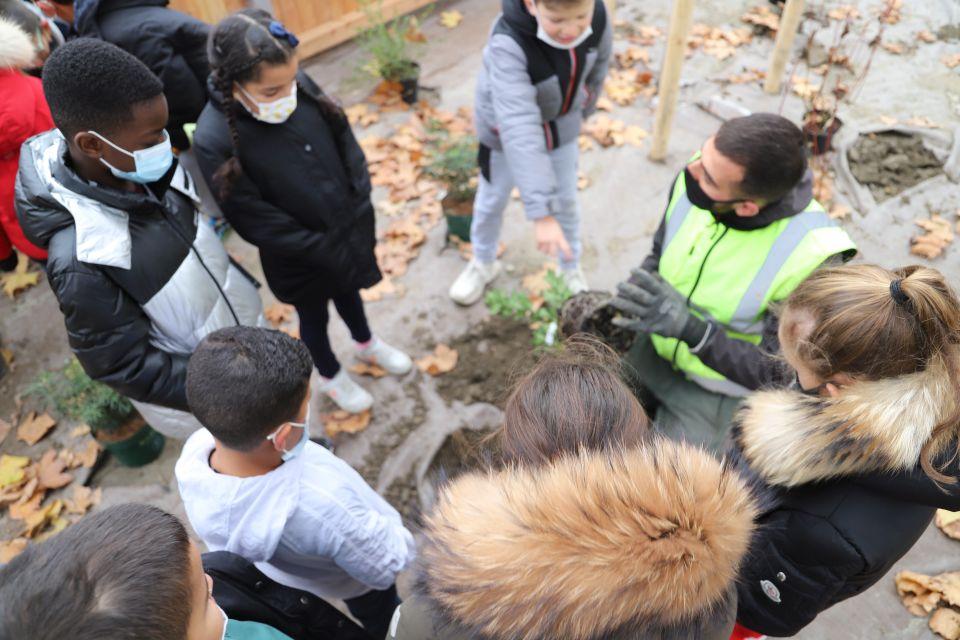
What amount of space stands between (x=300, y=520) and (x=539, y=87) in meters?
2.43

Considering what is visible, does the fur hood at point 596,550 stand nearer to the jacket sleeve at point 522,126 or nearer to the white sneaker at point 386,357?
the jacket sleeve at point 522,126

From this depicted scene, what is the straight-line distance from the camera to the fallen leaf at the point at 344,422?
344 cm

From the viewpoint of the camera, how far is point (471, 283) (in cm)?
409

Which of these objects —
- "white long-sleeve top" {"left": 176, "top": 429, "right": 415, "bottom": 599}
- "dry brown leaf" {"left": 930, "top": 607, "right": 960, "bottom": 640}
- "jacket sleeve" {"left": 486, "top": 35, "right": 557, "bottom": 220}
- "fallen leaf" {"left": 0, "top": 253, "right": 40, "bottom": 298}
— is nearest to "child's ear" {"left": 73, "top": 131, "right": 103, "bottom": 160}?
"white long-sleeve top" {"left": 176, "top": 429, "right": 415, "bottom": 599}

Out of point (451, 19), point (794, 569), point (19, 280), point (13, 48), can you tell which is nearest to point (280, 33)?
point (13, 48)

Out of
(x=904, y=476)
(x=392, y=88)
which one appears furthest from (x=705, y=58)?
(x=904, y=476)

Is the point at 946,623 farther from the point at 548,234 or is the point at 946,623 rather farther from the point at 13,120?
the point at 13,120

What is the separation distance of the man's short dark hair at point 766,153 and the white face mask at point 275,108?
1.73 meters

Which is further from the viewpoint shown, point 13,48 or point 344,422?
point 344,422

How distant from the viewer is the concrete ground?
325cm

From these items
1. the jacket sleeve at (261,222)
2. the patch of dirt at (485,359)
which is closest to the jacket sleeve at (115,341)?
the jacket sleeve at (261,222)

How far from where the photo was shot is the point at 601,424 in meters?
1.26

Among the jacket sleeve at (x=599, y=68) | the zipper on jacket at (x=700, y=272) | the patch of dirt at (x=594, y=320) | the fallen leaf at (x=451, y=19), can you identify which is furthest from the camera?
the fallen leaf at (x=451, y=19)

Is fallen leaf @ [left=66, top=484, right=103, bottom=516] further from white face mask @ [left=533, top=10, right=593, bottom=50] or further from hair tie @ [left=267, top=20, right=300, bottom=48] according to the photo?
white face mask @ [left=533, top=10, right=593, bottom=50]
